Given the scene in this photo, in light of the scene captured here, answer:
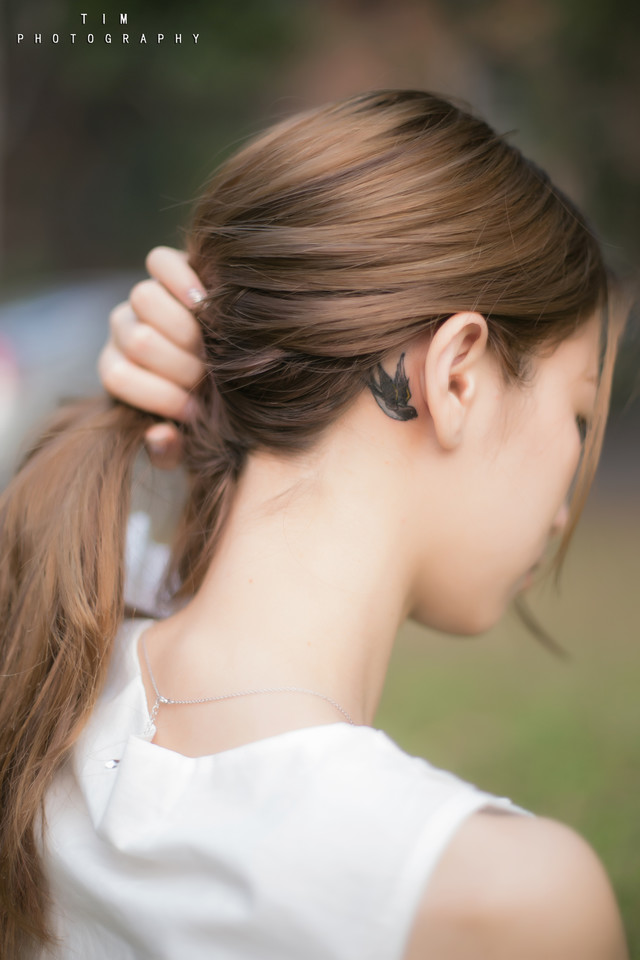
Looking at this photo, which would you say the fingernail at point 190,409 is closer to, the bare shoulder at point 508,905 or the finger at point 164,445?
the finger at point 164,445

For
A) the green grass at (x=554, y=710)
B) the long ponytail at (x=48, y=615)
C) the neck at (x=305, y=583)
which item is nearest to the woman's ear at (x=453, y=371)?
the neck at (x=305, y=583)

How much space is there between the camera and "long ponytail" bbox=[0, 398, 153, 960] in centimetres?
129

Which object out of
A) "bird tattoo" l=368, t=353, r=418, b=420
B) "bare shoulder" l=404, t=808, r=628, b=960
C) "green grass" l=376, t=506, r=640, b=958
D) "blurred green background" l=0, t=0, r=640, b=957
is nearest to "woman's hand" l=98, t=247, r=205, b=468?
"bird tattoo" l=368, t=353, r=418, b=420

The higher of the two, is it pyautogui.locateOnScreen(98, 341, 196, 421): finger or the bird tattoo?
the bird tattoo

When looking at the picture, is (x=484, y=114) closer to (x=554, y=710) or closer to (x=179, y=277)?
(x=554, y=710)

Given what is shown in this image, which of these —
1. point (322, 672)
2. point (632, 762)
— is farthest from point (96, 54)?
point (322, 672)

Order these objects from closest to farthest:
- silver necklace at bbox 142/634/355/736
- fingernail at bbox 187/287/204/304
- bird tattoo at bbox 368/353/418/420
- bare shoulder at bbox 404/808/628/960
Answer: bare shoulder at bbox 404/808/628/960
silver necklace at bbox 142/634/355/736
bird tattoo at bbox 368/353/418/420
fingernail at bbox 187/287/204/304

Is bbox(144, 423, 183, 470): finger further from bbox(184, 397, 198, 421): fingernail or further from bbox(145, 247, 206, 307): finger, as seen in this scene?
bbox(145, 247, 206, 307): finger

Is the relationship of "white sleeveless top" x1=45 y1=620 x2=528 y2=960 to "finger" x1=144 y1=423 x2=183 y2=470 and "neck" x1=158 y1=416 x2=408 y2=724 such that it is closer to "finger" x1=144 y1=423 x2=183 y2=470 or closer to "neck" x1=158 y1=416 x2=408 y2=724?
"neck" x1=158 y1=416 x2=408 y2=724

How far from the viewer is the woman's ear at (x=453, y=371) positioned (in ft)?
4.23

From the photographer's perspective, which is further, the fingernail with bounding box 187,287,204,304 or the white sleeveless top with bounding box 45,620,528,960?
the fingernail with bounding box 187,287,204,304

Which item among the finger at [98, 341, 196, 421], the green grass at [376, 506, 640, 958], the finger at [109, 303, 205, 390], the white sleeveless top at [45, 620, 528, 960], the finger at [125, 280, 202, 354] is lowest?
the green grass at [376, 506, 640, 958]

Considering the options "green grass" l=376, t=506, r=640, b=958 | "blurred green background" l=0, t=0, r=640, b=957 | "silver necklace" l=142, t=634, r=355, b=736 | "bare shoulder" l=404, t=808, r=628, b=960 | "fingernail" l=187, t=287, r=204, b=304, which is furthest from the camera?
"blurred green background" l=0, t=0, r=640, b=957

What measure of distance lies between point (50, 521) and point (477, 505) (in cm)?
75
